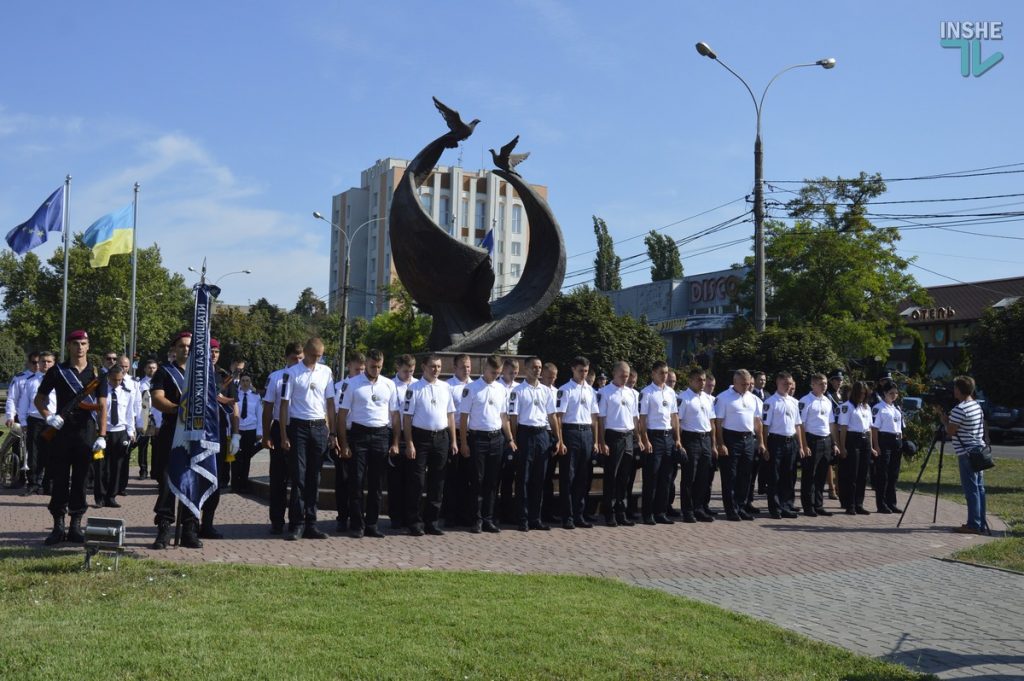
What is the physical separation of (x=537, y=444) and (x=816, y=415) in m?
4.65

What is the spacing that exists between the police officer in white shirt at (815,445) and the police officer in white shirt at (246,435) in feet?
25.9

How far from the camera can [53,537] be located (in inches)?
341

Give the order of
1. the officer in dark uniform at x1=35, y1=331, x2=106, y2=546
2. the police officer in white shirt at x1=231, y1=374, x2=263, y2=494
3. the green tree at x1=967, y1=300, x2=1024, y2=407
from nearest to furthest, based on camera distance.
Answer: the officer in dark uniform at x1=35, y1=331, x2=106, y2=546, the police officer in white shirt at x1=231, y1=374, x2=263, y2=494, the green tree at x1=967, y1=300, x2=1024, y2=407

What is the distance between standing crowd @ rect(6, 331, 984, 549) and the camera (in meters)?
8.88

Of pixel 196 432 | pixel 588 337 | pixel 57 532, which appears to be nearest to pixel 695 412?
pixel 196 432

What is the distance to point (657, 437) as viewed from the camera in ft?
38.7

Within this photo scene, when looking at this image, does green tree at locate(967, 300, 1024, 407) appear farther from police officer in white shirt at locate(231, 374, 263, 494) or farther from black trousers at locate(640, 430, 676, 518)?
police officer in white shirt at locate(231, 374, 263, 494)

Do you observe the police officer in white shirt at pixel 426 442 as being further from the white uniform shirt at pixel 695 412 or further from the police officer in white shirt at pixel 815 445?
the police officer in white shirt at pixel 815 445

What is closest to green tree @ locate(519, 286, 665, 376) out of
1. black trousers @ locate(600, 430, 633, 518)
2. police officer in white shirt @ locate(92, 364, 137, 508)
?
black trousers @ locate(600, 430, 633, 518)

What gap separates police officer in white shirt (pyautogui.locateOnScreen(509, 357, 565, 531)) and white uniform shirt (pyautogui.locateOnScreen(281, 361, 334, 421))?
243 centimetres

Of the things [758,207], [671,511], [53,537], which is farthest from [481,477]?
[758,207]

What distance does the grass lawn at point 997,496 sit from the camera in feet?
31.8

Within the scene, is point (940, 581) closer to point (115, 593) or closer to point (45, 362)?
point (115, 593)

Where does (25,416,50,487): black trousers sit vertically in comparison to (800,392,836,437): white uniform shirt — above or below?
below
